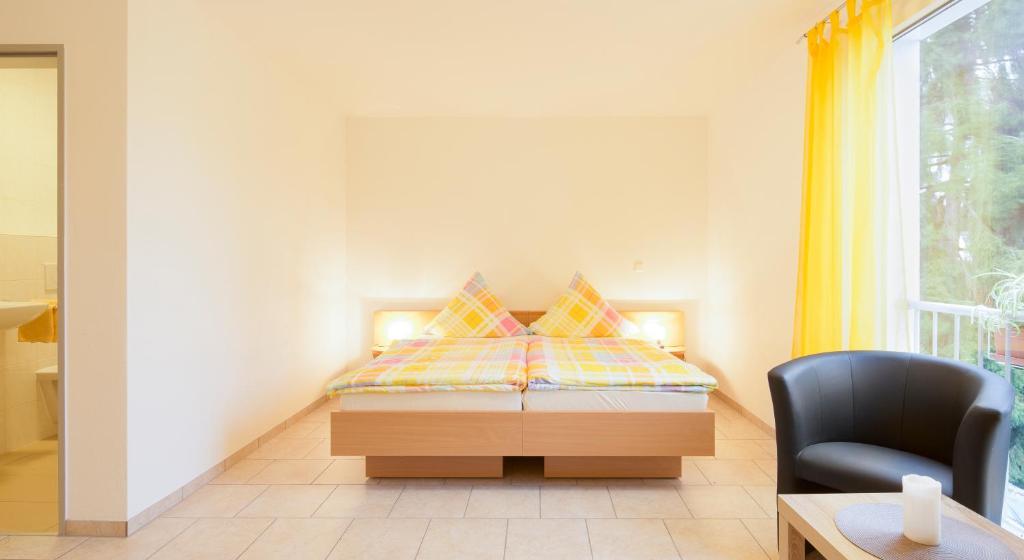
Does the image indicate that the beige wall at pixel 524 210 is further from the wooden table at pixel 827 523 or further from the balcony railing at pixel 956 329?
the wooden table at pixel 827 523

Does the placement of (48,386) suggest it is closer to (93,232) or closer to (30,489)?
(30,489)

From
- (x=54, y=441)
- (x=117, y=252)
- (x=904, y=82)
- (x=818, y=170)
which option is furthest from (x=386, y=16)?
(x=54, y=441)

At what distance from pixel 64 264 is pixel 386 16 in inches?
81.2

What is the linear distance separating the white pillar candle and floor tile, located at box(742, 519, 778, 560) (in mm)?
886

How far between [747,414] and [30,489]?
4558 mm

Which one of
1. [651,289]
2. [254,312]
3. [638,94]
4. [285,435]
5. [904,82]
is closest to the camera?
[904,82]

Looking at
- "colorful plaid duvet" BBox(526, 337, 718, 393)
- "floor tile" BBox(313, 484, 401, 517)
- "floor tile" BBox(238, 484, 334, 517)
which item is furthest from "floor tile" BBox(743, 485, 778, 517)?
"floor tile" BBox(238, 484, 334, 517)

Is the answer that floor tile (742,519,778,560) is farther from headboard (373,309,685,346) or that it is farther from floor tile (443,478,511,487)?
headboard (373,309,685,346)

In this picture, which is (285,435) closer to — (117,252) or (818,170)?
(117,252)

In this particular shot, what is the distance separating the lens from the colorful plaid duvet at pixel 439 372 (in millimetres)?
2814

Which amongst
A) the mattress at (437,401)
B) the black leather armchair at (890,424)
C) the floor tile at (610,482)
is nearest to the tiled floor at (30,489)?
the mattress at (437,401)

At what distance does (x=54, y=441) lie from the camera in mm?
3543

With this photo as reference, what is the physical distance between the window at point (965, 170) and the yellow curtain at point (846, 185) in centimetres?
21

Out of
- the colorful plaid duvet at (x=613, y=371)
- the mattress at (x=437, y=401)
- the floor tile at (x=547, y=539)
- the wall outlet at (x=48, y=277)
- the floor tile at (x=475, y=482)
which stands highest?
the wall outlet at (x=48, y=277)
